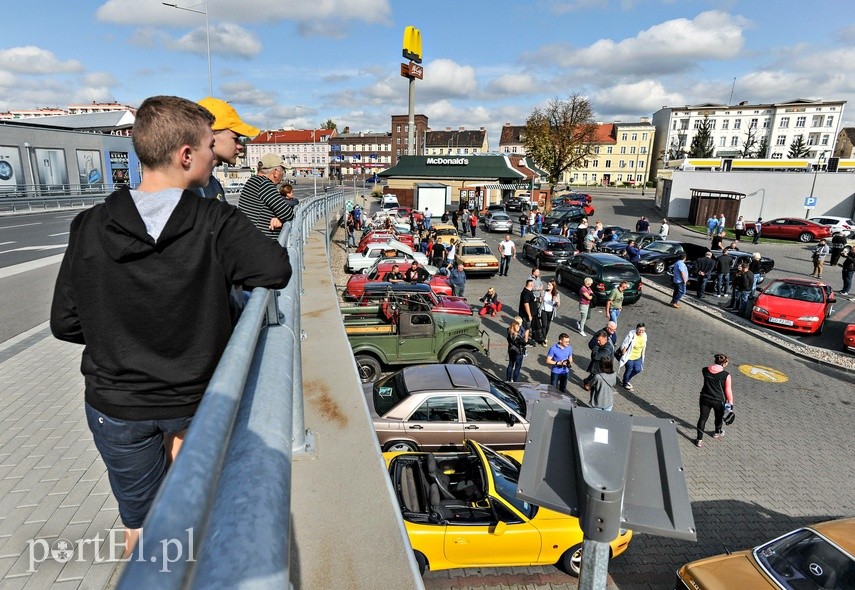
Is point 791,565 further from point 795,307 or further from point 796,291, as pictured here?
point 796,291

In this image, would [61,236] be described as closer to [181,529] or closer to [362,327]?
[362,327]

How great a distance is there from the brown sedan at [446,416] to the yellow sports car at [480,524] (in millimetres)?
1278

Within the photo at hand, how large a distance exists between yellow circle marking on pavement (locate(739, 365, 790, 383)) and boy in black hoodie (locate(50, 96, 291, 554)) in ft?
45.0

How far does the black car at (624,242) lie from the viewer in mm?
24609

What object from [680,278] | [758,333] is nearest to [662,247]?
[680,278]

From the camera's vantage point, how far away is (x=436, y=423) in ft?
25.1

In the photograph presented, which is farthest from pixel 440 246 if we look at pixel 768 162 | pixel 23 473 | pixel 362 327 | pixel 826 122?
pixel 826 122

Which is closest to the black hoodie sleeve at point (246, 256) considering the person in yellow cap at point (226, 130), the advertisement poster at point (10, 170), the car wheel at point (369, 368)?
the person in yellow cap at point (226, 130)

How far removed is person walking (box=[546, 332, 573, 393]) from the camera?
9.92m

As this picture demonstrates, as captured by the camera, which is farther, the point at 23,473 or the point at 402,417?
the point at 402,417

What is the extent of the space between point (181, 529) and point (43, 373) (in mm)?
8161

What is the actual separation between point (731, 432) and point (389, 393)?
6.75 meters

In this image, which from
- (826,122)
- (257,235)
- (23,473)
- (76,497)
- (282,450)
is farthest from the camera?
(826,122)

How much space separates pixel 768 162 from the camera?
1694 inches
